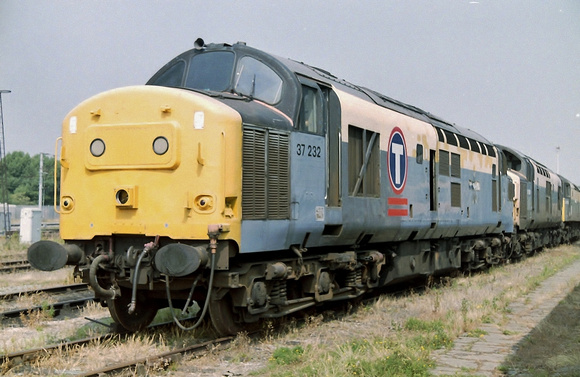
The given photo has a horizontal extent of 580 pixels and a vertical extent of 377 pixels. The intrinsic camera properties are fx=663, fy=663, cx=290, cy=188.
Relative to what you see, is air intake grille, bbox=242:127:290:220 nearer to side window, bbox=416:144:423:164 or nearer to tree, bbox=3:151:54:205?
side window, bbox=416:144:423:164

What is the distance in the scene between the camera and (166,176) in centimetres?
747

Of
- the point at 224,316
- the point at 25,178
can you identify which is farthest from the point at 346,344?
the point at 25,178

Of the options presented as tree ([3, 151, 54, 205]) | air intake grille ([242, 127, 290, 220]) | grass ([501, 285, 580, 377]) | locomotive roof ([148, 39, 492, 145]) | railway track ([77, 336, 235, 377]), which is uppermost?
tree ([3, 151, 54, 205])

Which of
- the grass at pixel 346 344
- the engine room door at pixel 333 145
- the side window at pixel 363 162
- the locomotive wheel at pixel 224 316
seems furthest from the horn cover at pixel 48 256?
the side window at pixel 363 162

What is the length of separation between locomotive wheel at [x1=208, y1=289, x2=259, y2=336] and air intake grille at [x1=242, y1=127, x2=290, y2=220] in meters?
1.12

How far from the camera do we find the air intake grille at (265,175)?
7668mm

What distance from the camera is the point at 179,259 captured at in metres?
7.01

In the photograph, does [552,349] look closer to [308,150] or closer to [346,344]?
[346,344]

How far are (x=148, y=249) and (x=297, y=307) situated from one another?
2.34 meters

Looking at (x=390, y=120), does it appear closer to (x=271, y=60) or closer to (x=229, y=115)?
(x=271, y=60)

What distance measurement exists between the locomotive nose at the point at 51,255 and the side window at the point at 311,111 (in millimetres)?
3255

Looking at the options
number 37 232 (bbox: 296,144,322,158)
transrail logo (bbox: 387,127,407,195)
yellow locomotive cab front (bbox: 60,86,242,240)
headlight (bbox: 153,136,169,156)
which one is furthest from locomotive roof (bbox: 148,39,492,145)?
headlight (bbox: 153,136,169,156)

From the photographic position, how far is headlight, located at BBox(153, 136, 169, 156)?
295 inches

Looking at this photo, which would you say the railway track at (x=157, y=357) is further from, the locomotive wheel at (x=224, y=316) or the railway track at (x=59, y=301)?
the railway track at (x=59, y=301)
